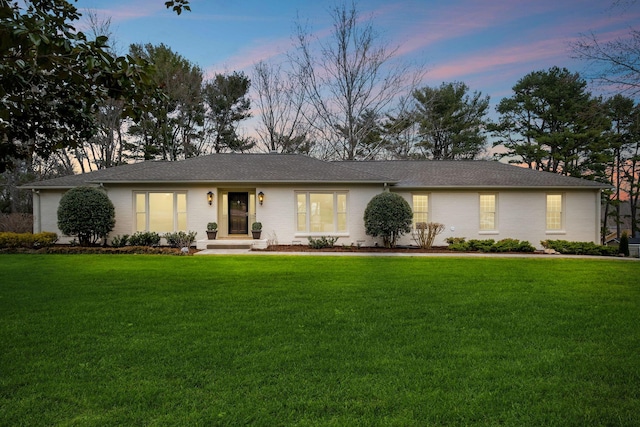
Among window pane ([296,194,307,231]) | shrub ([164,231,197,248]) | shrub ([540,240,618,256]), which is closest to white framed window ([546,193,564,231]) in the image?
shrub ([540,240,618,256])

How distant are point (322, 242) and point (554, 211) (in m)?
10.0

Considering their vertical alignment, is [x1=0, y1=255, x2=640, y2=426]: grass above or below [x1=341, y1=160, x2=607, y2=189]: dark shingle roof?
below

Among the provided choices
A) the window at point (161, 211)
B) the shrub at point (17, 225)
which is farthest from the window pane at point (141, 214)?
the shrub at point (17, 225)

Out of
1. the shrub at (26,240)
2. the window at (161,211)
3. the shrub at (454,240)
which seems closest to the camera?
the shrub at (26,240)

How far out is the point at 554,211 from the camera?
15.2 m

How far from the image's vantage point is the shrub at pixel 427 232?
46.9ft

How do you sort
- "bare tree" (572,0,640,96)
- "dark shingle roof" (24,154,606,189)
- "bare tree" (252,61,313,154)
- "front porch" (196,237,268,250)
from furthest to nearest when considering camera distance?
1. "bare tree" (252,61,313,154)
2. "dark shingle roof" (24,154,606,189)
3. "front porch" (196,237,268,250)
4. "bare tree" (572,0,640,96)

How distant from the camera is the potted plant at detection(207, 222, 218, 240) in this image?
14.2 m

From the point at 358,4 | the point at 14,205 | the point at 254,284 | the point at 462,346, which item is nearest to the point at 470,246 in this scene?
the point at 254,284

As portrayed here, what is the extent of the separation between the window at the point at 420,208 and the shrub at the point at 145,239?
10677 mm

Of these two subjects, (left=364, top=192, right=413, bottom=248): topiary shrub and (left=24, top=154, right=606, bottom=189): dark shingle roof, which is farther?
(left=24, top=154, right=606, bottom=189): dark shingle roof

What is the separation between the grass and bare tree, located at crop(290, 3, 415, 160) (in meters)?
18.6

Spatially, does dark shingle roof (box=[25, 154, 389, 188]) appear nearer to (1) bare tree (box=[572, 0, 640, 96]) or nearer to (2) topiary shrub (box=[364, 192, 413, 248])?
(2) topiary shrub (box=[364, 192, 413, 248])

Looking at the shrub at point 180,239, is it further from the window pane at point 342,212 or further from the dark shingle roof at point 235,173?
the window pane at point 342,212
